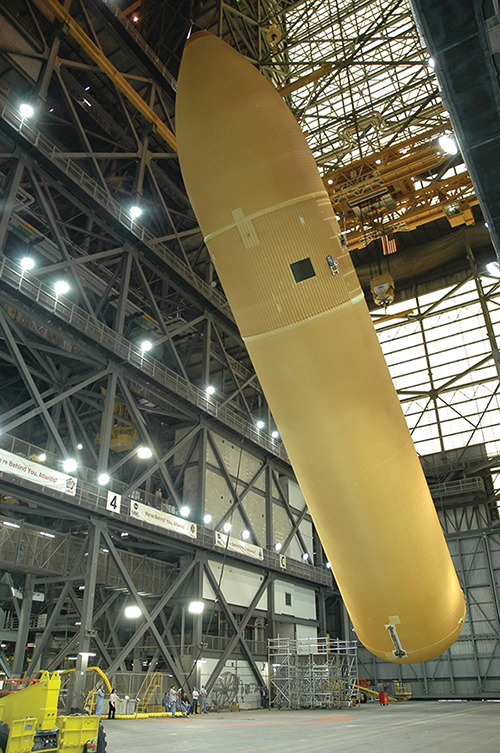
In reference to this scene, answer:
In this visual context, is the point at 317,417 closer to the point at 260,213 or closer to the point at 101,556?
the point at 260,213

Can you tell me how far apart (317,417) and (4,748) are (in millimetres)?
6394

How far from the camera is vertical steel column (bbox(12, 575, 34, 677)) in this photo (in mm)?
22969

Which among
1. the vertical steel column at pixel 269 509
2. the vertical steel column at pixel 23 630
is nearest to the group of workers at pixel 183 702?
the vertical steel column at pixel 23 630

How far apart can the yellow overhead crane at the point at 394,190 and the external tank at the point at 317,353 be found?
832 inches

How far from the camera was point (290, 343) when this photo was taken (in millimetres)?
7098

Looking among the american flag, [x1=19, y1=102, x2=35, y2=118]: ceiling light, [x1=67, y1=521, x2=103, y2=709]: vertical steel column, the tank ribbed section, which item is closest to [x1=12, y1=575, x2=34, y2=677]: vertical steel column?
[x1=67, y1=521, x2=103, y2=709]: vertical steel column

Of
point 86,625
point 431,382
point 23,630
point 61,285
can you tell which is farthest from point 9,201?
point 431,382

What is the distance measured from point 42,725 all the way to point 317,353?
6628mm

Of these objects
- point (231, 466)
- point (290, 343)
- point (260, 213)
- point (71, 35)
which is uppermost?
point (71, 35)

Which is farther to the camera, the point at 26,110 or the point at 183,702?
the point at 183,702

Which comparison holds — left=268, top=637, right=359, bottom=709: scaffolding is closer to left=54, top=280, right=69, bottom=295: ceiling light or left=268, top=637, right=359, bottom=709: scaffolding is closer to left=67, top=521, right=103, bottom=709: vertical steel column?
left=67, top=521, right=103, bottom=709: vertical steel column

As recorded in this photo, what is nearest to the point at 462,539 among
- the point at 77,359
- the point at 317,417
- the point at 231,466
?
the point at 231,466

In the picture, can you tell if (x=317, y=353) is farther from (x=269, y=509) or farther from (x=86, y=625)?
(x=269, y=509)

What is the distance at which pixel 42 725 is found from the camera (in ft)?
25.3
